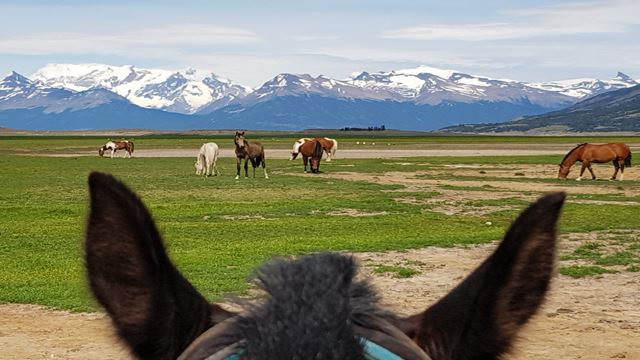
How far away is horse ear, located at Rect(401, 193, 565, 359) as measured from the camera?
1.51 m

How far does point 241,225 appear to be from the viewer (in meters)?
18.2

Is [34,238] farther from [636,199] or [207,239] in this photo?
[636,199]

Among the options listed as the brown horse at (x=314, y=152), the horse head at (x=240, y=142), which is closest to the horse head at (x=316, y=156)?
the brown horse at (x=314, y=152)

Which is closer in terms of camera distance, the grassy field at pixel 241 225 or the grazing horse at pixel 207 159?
the grassy field at pixel 241 225

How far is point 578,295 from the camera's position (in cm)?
1110

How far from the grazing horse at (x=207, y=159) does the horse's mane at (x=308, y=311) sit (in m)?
34.7

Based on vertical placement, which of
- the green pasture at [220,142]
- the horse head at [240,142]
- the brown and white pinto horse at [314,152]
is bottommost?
the green pasture at [220,142]

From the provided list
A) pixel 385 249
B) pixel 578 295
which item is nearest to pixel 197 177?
pixel 385 249

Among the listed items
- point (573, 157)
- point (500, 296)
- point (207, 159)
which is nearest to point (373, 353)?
point (500, 296)

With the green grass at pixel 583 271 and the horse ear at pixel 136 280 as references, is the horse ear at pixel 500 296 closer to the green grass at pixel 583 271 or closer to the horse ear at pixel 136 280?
the horse ear at pixel 136 280

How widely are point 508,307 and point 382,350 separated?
0.91 feet

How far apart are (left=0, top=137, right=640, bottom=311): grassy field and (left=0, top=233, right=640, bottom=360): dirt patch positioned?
0.48m

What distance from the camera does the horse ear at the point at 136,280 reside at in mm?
1540

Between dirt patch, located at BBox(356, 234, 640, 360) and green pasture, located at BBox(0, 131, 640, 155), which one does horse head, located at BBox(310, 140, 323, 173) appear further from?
green pasture, located at BBox(0, 131, 640, 155)
